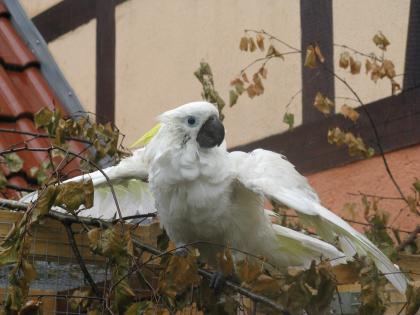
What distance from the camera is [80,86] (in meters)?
5.37

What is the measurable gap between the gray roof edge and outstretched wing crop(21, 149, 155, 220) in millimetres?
1574

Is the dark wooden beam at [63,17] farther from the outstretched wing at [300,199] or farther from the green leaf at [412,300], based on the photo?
the green leaf at [412,300]

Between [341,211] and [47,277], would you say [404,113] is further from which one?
[47,277]

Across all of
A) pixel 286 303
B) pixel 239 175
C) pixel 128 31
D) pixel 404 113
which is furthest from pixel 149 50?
pixel 286 303

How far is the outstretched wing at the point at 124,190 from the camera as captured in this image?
281cm

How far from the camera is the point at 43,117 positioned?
2914 millimetres

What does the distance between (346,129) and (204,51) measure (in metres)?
1.09

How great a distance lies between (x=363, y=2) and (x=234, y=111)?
2.86 feet

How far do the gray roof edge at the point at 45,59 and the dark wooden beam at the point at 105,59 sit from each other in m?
0.37

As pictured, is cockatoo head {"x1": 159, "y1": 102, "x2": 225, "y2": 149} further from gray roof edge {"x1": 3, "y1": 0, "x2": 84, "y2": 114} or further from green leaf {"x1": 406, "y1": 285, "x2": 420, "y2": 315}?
gray roof edge {"x1": 3, "y1": 0, "x2": 84, "y2": 114}

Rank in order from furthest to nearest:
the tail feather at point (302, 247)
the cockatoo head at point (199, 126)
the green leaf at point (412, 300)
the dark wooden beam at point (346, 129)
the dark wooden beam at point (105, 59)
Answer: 1. the dark wooden beam at point (105, 59)
2. the dark wooden beam at point (346, 129)
3. the cockatoo head at point (199, 126)
4. the tail feather at point (302, 247)
5. the green leaf at point (412, 300)

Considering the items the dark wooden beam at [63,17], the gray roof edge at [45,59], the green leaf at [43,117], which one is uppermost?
the dark wooden beam at [63,17]

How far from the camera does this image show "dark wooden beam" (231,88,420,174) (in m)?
3.63

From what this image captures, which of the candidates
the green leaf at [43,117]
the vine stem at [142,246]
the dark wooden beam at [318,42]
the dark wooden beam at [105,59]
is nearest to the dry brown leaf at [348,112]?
the dark wooden beam at [318,42]
